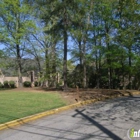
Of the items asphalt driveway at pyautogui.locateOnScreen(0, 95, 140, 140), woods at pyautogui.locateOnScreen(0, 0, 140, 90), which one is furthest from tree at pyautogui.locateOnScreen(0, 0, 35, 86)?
asphalt driveway at pyautogui.locateOnScreen(0, 95, 140, 140)

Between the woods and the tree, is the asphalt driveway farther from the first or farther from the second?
the tree

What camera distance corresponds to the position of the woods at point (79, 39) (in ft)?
62.1

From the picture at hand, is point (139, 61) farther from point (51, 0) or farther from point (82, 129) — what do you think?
point (82, 129)

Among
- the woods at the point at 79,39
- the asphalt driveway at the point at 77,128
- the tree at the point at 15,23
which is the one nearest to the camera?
the asphalt driveway at the point at 77,128

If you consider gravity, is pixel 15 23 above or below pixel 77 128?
above

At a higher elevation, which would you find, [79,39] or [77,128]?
[79,39]

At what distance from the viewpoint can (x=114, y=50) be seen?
2069 cm

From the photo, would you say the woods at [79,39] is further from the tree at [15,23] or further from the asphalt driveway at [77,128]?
the asphalt driveway at [77,128]

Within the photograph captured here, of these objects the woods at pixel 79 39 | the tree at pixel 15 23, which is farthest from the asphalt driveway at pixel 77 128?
the tree at pixel 15 23

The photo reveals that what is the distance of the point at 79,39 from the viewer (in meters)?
22.8

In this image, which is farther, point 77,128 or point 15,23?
point 15,23

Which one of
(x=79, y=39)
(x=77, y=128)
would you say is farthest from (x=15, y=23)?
(x=77, y=128)

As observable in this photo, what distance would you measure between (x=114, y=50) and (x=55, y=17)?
21.2ft

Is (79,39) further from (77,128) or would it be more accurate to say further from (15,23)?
(77,128)
